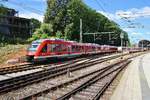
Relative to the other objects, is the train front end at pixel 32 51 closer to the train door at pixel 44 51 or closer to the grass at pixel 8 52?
the train door at pixel 44 51

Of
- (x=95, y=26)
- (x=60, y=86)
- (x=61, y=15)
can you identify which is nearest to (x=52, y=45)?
(x=60, y=86)

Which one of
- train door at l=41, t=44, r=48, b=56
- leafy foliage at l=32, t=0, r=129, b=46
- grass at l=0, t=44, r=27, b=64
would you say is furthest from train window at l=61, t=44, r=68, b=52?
leafy foliage at l=32, t=0, r=129, b=46

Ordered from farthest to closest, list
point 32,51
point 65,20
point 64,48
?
point 65,20, point 64,48, point 32,51

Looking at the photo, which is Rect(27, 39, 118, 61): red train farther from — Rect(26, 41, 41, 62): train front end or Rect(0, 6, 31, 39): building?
Rect(0, 6, 31, 39): building

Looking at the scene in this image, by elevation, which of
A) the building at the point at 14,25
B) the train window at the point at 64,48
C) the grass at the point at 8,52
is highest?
the building at the point at 14,25

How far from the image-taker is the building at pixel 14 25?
82812 mm

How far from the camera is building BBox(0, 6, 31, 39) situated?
82812 mm

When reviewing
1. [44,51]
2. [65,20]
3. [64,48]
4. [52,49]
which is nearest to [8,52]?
[64,48]

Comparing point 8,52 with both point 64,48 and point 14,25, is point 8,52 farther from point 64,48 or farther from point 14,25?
point 14,25

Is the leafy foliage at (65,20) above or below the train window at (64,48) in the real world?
above

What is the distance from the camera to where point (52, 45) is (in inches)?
1399

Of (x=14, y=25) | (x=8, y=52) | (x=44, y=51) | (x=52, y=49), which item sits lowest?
(x=8, y=52)

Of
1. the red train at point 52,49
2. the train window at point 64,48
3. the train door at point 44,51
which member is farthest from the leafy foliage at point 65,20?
the train door at point 44,51

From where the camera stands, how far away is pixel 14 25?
85.1m
